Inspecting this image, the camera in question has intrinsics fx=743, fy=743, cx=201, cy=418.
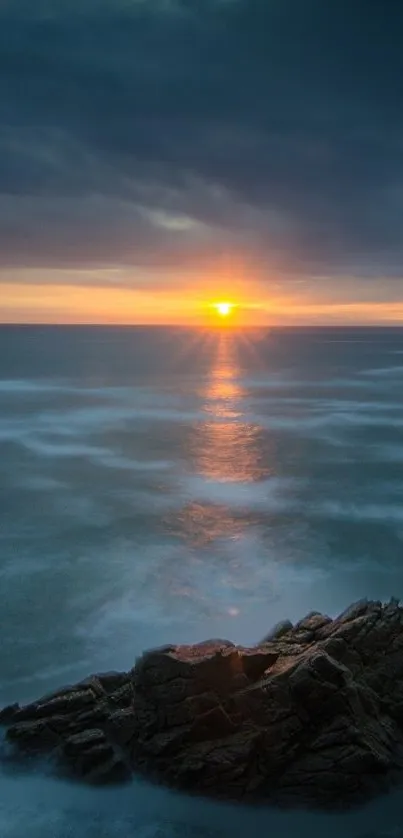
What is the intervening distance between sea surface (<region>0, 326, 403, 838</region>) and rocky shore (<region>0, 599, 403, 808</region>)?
51 centimetres

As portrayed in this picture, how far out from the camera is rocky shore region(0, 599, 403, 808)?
15422 millimetres

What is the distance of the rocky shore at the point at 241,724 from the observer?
15.4 meters

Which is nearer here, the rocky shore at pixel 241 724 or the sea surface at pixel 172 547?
the sea surface at pixel 172 547

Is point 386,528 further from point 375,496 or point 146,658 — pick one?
point 146,658

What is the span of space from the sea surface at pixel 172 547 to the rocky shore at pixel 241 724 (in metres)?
0.51

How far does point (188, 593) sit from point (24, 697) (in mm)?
8152

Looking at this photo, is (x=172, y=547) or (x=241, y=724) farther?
(x=172, y=547)

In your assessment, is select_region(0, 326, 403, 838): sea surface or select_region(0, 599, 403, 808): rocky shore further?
select_region(0, 599, 403, 808): rocky shore

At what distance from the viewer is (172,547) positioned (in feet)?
102

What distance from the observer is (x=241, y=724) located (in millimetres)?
16203

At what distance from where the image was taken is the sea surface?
596 inches

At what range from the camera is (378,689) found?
17562 millimetres

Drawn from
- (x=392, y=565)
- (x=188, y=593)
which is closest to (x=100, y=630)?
(x=188, y=593)

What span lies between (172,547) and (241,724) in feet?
49.7
